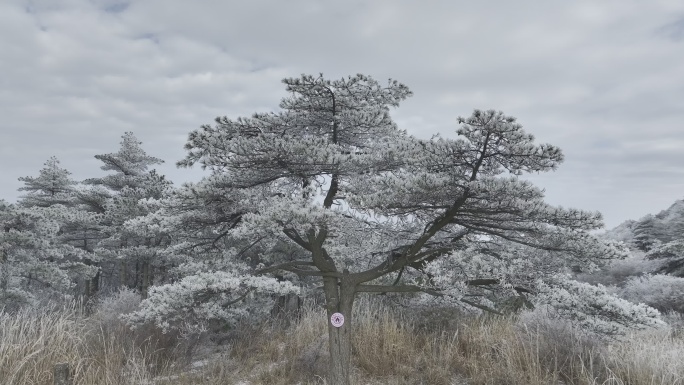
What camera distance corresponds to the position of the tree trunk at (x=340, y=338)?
5449 mm

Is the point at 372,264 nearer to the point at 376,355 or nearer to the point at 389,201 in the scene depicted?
the point at 376,355

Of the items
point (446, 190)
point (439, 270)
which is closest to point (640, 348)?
point (439, 270)

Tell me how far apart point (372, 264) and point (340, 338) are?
1485 mm

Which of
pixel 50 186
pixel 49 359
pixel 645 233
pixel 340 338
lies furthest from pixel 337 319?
pixel 50 186

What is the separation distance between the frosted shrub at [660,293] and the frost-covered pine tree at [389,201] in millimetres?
7174

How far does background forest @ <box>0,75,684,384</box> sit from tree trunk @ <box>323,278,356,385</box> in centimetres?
2

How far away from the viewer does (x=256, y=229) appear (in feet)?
14.7

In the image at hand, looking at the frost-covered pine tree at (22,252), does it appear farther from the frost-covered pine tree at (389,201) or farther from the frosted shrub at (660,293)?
the frosted shrub at (660,293)

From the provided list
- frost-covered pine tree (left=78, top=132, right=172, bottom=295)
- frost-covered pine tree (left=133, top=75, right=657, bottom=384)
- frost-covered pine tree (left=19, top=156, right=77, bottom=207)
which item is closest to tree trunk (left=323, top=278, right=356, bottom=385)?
frost-covered pine tree (left=133, top=75, right=657, bottom=384)

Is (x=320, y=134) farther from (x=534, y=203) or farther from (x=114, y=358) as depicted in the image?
(x=114, y=358)

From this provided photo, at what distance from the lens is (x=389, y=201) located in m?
4.35

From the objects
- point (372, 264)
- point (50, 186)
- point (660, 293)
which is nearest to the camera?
point (372, 264)

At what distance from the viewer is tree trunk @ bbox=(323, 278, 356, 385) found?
545 centimetres

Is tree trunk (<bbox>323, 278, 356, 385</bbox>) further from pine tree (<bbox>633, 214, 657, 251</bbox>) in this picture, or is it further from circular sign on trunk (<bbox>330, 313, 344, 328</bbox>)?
pine tree (<bbox>633, 214, 657, 251</bbox>)
